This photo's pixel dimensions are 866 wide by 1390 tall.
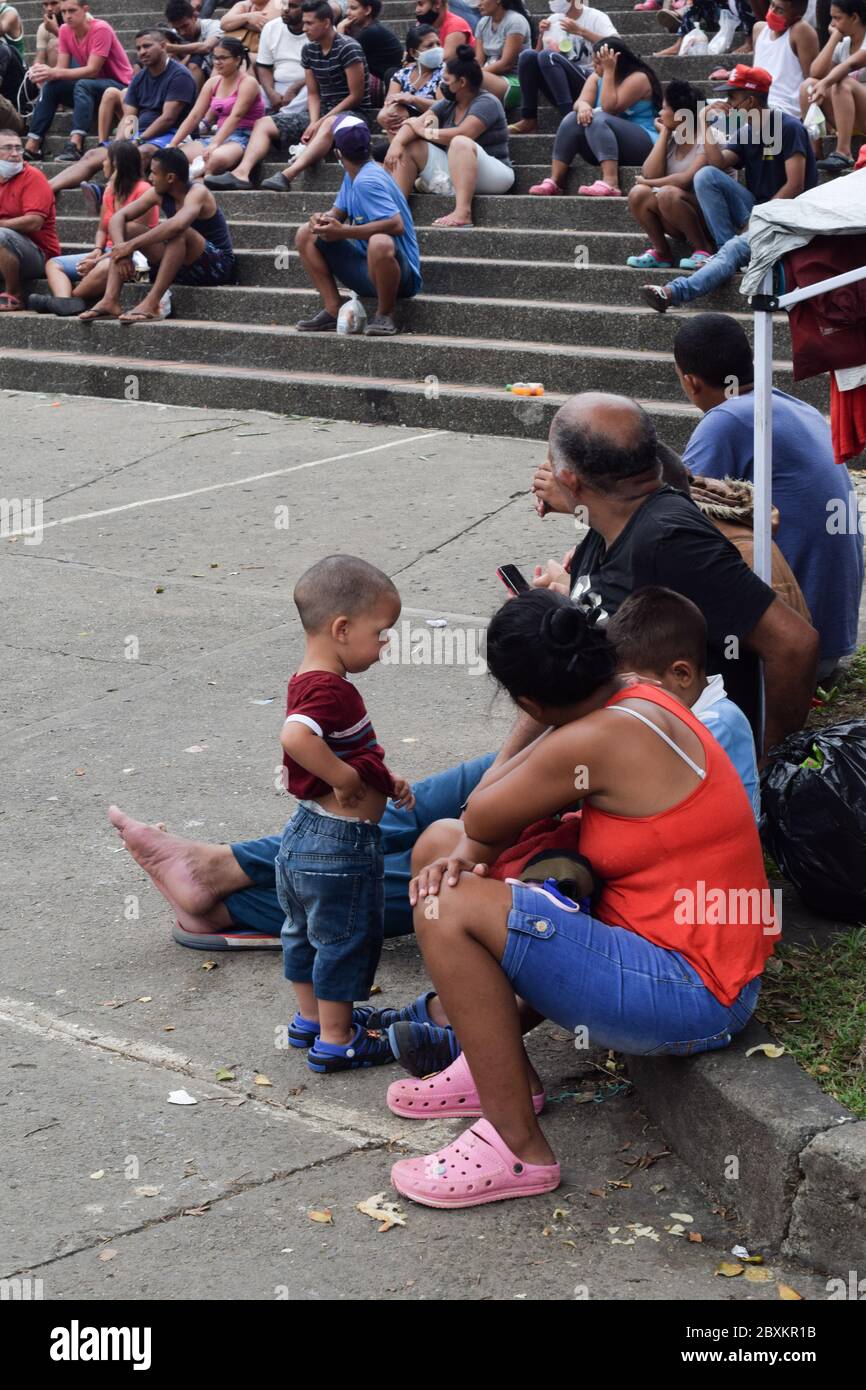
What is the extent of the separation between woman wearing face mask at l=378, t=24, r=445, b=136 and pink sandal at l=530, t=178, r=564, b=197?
43.5 inches

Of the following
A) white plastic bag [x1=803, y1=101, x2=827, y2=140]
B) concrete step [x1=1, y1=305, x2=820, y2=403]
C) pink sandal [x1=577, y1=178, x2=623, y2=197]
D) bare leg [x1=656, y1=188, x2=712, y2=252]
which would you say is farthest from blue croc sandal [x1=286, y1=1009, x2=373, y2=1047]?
pink sandal [x1=577, y1=178, x2=623, y2=197]

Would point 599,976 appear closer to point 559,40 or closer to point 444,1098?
point 444,1098

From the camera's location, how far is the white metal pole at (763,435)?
4062mm

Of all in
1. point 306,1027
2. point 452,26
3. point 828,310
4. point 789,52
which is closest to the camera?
point 306,1027

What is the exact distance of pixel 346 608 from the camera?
3621 millimetres

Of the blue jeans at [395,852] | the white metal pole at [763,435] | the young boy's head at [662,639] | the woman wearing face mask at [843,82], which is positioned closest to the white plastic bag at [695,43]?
the woman wearing face mask at [843,82]

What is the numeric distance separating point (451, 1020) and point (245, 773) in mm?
2301

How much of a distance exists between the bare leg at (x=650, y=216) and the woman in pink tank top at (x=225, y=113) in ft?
15.2

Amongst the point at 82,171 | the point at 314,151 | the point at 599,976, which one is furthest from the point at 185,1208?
the point at 82,171

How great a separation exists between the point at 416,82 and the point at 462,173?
1.29 m

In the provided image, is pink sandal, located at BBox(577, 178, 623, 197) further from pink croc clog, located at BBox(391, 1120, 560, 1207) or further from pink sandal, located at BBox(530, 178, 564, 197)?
pink croc clog, located at BBox(391, 1120, 560, 1207)

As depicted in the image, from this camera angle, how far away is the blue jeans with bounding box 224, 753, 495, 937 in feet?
13.5

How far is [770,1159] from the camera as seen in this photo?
2.94 metres

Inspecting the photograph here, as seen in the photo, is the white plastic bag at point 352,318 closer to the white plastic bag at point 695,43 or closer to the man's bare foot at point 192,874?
the white plastic bag at point 695,43
